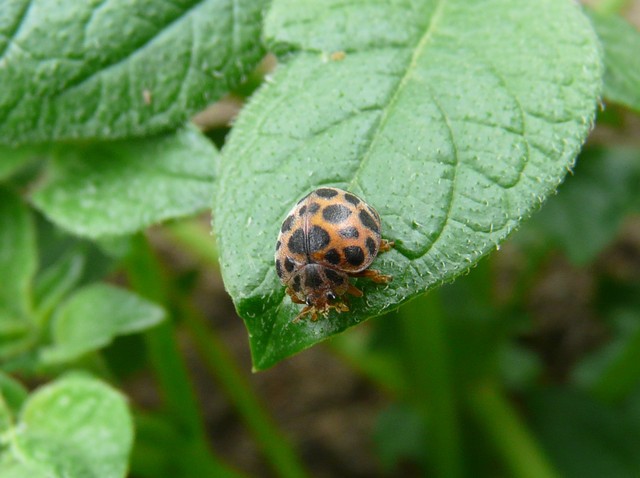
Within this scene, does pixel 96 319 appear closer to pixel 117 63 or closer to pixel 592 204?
pixel 117 63

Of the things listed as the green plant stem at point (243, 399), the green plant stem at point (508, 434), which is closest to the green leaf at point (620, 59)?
the green plant stem at point (508, 434)

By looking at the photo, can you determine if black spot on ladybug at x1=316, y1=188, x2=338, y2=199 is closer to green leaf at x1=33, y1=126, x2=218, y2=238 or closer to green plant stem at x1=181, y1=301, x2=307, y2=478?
green leaf at x1=33, y1=126, x2=218, y2=238

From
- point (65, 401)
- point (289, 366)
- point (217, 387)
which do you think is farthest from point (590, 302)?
point (65, 401)

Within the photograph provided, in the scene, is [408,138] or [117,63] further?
[117,63]

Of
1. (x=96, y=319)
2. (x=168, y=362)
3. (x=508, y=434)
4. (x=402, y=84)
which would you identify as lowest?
(x=508, y=434)

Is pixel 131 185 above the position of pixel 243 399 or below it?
above

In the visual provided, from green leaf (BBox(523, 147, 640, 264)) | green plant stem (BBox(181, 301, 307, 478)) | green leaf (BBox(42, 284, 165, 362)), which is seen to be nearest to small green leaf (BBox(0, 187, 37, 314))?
green leaf (BBox(42, 284, 165, 362))

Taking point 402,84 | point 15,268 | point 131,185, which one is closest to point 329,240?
point 402,84
